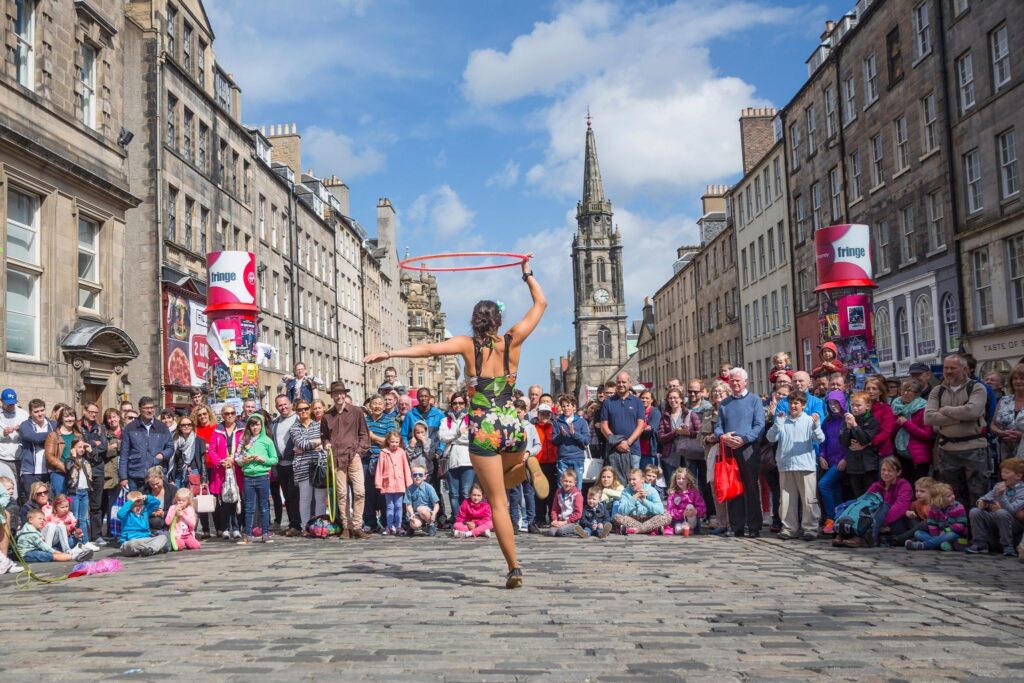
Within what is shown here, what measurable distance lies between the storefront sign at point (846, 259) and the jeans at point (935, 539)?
8282 millimetres

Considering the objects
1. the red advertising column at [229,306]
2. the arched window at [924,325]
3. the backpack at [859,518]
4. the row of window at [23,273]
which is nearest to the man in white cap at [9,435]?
the row of window at [23,273]

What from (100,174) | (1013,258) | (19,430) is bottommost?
(19,430)

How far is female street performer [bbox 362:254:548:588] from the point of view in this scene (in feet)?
24.8

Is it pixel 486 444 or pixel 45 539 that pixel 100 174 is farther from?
pixel 486 444

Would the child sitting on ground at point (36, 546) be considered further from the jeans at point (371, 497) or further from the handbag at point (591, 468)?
the handbag at point (591, 468)

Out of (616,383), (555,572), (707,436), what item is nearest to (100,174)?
(616,383)

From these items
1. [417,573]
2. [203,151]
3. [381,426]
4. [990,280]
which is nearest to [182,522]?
[381,426]

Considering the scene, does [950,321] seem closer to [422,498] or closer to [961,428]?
[961,428]

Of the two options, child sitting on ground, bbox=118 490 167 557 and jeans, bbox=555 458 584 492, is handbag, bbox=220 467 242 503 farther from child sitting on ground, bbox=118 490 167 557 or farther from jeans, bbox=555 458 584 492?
jeans, bbox=555 458 584 492

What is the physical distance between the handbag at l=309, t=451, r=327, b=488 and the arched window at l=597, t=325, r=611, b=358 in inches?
4258

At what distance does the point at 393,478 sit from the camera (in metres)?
13.0

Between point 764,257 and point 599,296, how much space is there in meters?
74.2

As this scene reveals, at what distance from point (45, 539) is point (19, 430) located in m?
1.85

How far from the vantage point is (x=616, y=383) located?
532 inches
